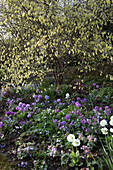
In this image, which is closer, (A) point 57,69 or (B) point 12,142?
(B) point 12,142

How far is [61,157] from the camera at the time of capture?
234cm

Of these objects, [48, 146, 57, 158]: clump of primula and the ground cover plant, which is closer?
the ground cover plant

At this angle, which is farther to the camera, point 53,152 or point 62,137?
point 62,137

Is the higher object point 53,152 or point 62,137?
point 62,137

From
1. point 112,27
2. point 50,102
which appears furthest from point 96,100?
point 112,27

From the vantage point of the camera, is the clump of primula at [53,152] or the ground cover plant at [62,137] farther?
the clump of primula at [53,152]

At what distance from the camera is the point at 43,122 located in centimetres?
330

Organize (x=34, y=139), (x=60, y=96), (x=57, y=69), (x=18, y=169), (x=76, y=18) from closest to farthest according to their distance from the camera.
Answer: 1. (x=18, y=169)
2. (x=34, y=139)
3. (x=76, y=18)
4. (x=60, y=96)
5. (x=57, y=69)

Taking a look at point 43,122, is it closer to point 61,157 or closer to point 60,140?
point 60,140

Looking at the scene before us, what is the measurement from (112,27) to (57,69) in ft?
10.3

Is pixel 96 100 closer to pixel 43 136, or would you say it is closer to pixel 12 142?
pixel 43 136

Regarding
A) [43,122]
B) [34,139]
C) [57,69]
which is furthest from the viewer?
[57,69]

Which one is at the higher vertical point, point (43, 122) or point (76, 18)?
point (76, 18)

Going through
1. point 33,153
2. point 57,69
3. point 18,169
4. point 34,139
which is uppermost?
point 57,69
